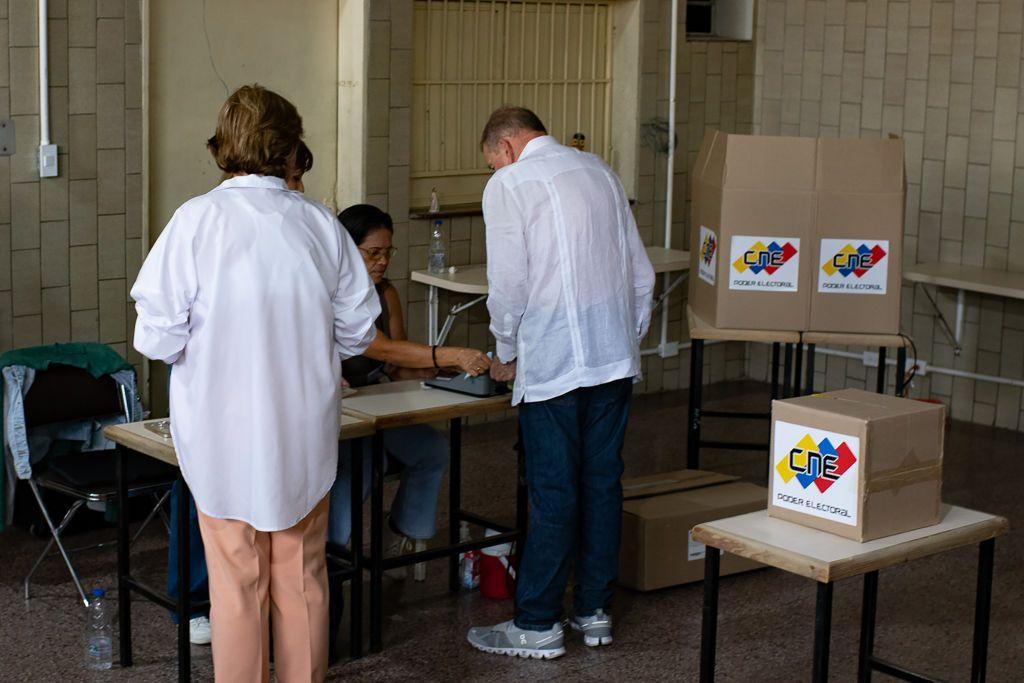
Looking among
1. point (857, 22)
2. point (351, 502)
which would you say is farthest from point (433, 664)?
point (857, 22)

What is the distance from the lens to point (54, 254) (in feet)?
16.7

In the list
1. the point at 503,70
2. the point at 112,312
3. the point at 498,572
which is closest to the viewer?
the point at 498,572

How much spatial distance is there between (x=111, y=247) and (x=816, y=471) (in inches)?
127

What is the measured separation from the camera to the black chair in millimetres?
4102

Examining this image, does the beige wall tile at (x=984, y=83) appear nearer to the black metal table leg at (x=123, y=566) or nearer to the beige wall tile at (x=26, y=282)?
the beige wall tile at (x=26, y=282)

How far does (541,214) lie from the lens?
3.67m

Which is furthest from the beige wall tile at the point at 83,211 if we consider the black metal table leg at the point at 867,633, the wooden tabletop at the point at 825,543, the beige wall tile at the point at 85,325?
the black metal table leg at the point at 867,633

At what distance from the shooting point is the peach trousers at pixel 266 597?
3098 mm

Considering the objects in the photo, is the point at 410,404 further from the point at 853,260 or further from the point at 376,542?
the point at 853,260

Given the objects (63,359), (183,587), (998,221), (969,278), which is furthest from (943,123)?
(183,587)

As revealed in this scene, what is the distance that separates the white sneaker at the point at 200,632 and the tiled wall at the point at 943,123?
14.0ft

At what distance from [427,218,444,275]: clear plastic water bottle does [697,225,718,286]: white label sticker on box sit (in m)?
1.39

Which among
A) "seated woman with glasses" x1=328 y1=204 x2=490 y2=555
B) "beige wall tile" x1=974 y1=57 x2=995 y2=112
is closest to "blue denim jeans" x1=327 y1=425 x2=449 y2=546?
"seated woman with glasses" x1=328 y1=204 x2=490 y2=555

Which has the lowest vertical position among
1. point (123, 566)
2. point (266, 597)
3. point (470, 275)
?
point (123, 566)
